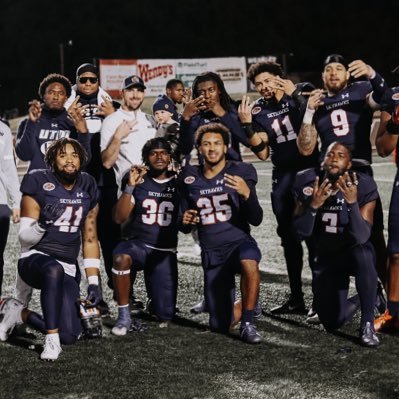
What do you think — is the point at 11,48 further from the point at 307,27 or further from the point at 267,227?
the point at 267,227

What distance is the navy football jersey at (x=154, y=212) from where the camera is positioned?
18.3ft

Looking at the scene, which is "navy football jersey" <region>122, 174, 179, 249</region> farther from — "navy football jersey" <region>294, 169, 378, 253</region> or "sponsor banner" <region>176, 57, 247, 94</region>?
"sponsor banner" <region>176, 57, 247, 94</region>

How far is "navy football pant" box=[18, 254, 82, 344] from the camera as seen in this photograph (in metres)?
4.70

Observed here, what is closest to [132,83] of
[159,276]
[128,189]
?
[128,189]

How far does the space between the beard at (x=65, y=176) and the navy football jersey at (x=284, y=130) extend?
143 cm

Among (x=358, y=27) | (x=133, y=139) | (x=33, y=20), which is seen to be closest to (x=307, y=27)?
(x=358, y=27)

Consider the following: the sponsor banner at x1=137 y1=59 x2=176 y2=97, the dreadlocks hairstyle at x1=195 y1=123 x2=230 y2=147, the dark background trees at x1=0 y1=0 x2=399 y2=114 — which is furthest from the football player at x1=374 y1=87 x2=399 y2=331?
the dark background trees at x1=0 y1=0 x2=399 y2=114

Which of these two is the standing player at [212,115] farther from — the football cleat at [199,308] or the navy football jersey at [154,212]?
the football cleat at [199,308]

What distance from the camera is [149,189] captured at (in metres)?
5.58

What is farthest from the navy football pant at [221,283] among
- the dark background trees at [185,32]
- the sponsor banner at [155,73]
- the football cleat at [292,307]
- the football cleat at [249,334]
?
the dark background trees at [185,32]

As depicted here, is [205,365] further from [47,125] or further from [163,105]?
[163,105]

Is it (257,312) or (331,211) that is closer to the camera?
(331,211)

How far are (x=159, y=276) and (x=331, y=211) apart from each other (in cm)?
129

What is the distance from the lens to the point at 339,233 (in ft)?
16.4
